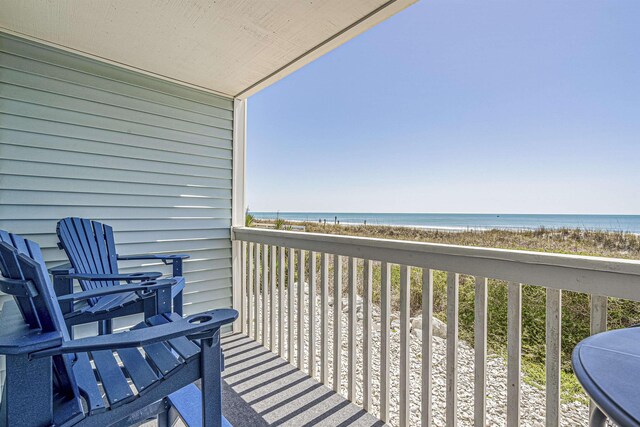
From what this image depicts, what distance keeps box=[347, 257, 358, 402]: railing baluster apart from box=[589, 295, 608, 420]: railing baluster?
1.19 metres

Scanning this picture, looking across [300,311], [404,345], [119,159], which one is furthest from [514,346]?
[119,159]

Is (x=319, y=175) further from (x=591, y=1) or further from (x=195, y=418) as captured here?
(x=195, y=418)

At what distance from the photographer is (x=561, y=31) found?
36.3ft

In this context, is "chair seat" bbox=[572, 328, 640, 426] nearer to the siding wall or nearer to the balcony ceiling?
the balcony ceiling

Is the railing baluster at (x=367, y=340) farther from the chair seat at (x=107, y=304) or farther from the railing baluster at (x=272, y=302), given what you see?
the chair seat at (x=107, y=304)

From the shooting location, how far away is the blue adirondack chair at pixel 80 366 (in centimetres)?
84

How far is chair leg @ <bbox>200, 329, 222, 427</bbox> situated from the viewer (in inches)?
43.4

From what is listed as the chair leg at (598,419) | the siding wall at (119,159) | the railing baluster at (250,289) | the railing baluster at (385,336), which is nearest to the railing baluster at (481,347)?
the railing baluster at (385,336)

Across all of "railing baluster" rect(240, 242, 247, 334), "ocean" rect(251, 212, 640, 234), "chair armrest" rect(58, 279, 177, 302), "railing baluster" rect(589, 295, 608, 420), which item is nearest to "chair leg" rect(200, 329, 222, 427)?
"chair armrest" rect(58, 279, 177, 302)

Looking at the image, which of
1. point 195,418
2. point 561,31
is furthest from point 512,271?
point 561,31

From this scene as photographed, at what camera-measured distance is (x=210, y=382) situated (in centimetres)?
111

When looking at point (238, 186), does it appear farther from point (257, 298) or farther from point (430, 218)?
point (430, 218)

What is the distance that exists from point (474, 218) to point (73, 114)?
88.2 ft

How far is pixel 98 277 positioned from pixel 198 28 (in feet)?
5.75
